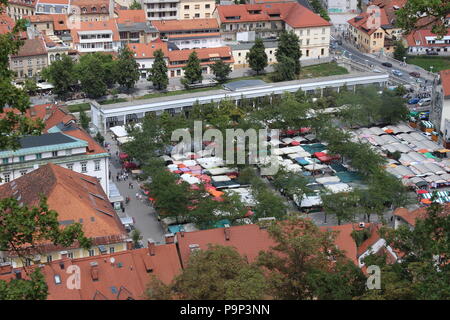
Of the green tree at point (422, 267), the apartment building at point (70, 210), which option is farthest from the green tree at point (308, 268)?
the apartment building at point (70, 210)

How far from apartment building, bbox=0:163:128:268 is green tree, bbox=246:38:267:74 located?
25.0m

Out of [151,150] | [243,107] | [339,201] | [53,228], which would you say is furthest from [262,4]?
[53,228]

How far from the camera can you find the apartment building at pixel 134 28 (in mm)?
52219

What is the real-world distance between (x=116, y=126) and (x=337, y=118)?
11.9 meters

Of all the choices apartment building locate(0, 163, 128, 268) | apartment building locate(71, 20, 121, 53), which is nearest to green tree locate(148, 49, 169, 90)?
apartment building locate(71, 20, 121, 53)

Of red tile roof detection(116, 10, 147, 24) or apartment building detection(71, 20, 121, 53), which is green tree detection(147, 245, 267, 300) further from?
red tile roof detection(116, 10, 147, 24)

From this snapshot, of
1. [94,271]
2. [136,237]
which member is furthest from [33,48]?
[94,271]

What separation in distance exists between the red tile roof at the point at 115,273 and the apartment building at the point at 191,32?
32789mm

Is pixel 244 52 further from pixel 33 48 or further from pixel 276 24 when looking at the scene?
pixel 33 48

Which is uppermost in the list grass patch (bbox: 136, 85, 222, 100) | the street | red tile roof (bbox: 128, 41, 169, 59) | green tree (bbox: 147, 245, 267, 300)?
red tile roof (bbox: 128, 41, 169, 59)

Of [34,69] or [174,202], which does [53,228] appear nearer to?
[174,202]

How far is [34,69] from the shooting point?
155 feet

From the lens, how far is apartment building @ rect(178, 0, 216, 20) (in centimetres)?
5734

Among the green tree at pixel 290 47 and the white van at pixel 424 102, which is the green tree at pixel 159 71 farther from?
the white van at pixel 424 102
